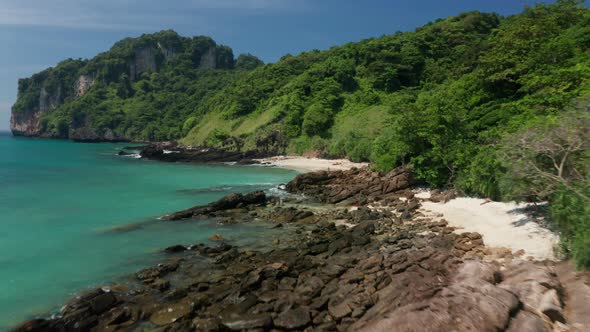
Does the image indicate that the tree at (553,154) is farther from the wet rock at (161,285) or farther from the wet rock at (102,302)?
the wet rock at (102,302)

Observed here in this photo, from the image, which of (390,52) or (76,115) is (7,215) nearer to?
(390,52)

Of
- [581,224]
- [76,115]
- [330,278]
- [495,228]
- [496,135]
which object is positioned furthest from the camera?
[76,115]

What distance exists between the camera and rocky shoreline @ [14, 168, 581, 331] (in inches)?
393

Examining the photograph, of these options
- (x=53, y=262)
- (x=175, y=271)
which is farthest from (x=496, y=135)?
(x=53, y=262)

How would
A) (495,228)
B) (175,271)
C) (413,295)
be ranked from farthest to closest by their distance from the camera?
1. (495,228)
2. (175,271)
3. (413,295)

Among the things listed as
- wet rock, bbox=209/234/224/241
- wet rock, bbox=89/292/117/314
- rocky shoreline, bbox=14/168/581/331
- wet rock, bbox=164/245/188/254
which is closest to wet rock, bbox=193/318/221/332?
rocky shoreline, bbox=14/168/581/331

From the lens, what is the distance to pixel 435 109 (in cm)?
3138

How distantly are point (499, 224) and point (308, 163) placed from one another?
43.1 m

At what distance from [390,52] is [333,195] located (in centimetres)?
6459

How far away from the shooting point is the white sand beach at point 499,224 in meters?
15.9

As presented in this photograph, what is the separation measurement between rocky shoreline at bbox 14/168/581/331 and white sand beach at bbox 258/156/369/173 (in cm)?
3102

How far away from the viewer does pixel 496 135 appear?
26.4m

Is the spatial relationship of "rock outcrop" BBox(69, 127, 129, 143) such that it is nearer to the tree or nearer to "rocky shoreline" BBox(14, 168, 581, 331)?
"rocky shoreline" BBox(14, 168, 581, 331)

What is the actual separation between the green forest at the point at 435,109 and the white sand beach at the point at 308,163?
2432mm
